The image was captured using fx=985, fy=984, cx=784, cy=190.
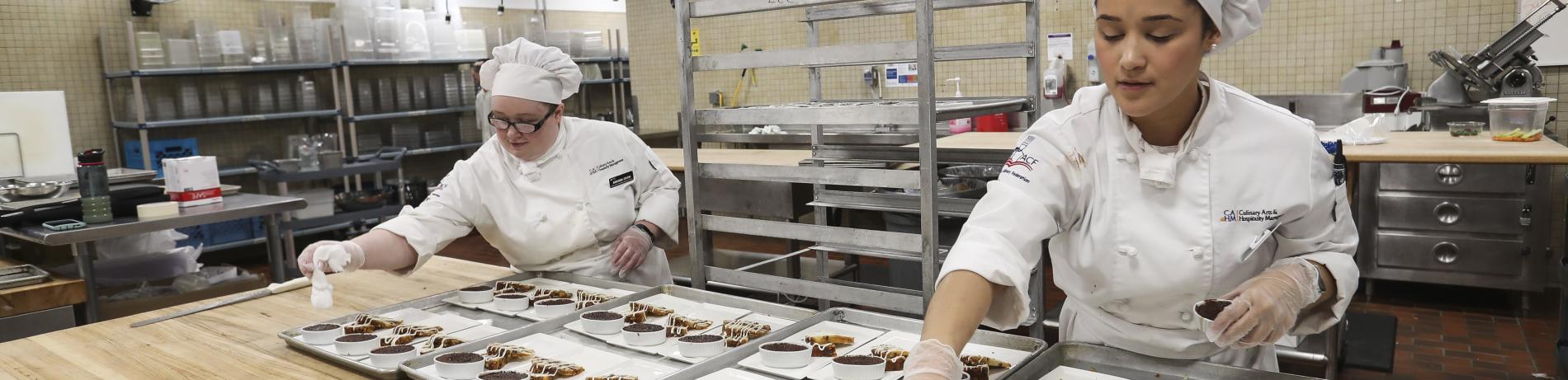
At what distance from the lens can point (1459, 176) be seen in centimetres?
421

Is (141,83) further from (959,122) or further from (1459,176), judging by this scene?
(1459,176)

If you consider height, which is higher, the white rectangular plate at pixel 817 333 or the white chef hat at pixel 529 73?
the white chef hat at pixel 529 73

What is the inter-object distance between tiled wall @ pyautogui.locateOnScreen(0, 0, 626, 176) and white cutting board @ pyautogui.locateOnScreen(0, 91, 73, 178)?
10.7 feet

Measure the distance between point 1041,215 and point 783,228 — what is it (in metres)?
0.67

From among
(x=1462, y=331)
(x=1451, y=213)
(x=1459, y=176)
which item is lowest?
(x=1462, y=331)

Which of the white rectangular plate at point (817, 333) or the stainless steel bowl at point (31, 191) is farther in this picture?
the stainless steel bowl at point (31, 191)

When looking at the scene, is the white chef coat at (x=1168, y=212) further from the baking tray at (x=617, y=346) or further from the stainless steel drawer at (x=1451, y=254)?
the stainless steel drawer at (x=1451, y=254)

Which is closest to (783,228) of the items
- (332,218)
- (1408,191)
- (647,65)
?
(1408,191)

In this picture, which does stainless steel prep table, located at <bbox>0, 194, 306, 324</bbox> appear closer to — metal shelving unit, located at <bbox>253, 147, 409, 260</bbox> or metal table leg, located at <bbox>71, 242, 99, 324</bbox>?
metal table leg, located at <bbox>71, 242, 99, 324</bbox>

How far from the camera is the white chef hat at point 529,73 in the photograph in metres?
2.39

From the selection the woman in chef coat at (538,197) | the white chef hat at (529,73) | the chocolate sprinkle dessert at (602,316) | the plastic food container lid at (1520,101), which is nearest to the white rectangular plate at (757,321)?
the chocolate sprinkle dessert at (602,316)

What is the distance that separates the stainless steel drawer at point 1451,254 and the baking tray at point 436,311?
3798 mm

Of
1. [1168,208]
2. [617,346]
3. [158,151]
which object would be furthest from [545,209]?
[158,151]

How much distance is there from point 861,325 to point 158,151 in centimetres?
644
